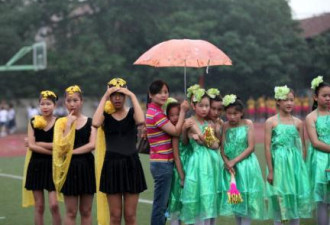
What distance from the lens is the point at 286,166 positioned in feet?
25.5

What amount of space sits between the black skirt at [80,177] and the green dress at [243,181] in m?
1.51

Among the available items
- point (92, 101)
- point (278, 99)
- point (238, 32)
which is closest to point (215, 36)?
point (238, 32)

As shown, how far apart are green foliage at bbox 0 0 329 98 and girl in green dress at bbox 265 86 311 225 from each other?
32030mm

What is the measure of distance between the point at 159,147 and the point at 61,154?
1.08 m

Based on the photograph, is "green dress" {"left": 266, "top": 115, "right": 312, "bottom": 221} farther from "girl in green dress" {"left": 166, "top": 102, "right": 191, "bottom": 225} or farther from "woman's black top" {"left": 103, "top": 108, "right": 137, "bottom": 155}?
"woman's black top" {"left": 103, "top": 108, "right": 137, "bottom": 155}

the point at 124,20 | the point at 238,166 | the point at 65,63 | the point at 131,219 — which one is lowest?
the point at 131,219

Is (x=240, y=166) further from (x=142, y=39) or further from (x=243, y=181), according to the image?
(x=142, y=39)

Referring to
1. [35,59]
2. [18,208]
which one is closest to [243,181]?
[18,208]

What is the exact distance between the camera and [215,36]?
137ft

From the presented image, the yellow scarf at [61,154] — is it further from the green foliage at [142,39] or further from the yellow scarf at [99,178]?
the green foliage at [142,39]

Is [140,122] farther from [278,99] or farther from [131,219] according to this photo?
[278,99]

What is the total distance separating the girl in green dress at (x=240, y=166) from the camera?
7707 millimetres

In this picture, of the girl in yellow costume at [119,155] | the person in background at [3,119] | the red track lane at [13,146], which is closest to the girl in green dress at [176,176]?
the girl in yellow costume at [119,155]

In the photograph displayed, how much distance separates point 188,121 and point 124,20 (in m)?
33.5
